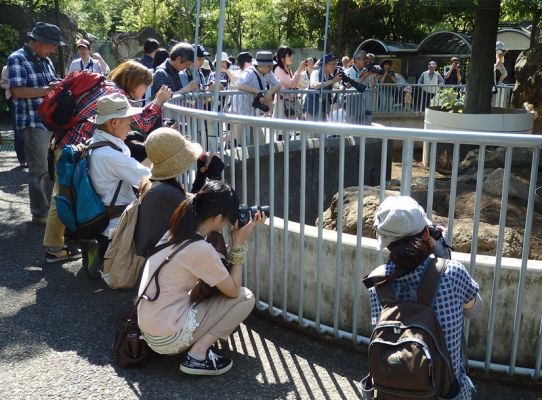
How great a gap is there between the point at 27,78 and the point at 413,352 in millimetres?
5057

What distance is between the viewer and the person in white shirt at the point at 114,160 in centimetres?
441

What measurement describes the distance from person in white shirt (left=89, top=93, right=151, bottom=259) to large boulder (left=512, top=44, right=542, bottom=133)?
408 inches

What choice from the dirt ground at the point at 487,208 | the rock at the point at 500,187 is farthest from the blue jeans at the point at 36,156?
the rock at the point at 500,187

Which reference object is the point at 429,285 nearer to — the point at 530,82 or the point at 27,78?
the point at 27,78

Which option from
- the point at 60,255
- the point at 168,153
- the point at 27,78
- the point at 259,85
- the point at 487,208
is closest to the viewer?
the point at 168,153

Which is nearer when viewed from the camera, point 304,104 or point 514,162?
point 304,104

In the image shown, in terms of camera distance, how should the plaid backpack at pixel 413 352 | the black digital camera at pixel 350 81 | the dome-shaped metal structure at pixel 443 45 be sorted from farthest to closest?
the dome-shaped metal structure at pixel 443 45 → the black digital camera at pixel 350 81 → the plaid backpack at pixel 413 352

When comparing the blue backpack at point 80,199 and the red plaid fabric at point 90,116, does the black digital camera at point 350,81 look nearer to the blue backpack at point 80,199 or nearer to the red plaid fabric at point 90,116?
the red plaid fabric at point 90,116

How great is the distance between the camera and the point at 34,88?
6098 mm

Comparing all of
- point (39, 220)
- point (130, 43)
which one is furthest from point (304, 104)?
point (130, 43)

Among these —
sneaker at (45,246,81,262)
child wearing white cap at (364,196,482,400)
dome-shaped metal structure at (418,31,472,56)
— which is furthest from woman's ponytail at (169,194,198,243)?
dome-shaped metal structure at (418,31,472,56)

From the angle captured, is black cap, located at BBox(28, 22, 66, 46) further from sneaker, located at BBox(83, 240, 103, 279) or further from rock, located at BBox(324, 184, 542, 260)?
rock, located at BBox(324, 184, 542, 260)

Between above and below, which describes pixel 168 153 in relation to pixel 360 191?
above

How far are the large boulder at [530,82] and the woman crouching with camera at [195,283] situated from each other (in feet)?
35.5
